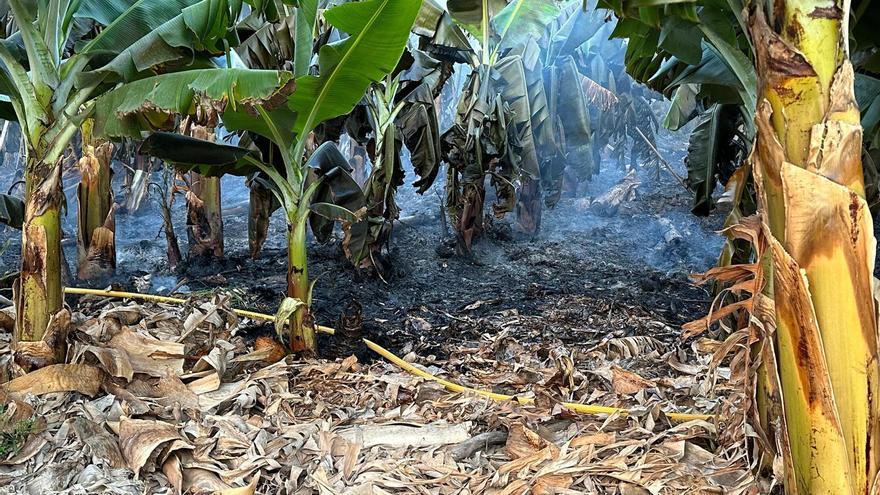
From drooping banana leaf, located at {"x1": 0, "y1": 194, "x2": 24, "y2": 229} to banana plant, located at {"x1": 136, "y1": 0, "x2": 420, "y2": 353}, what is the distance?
1.12 m

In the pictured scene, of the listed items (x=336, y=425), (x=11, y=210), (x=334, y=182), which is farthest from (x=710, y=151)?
(x=11, y=210)

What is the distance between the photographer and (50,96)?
2674 millimetres

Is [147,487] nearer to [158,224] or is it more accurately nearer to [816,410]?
[816,410]

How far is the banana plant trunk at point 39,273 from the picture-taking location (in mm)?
2629

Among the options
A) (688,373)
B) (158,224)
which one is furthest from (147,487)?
(158,224)

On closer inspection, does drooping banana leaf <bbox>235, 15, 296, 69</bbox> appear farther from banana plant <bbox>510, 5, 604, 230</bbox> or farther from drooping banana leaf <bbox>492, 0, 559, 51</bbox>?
banana plant <bbox>510, 5, 604, 230</bbox>

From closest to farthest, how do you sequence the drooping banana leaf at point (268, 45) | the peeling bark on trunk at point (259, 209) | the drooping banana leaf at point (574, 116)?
the drooping banana leaf at point (268, 45), the peeling bark on trunk at point (259, 209), the drooping banana leaf at point (574, 116)

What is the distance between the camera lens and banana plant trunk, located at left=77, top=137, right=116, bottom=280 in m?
4.79

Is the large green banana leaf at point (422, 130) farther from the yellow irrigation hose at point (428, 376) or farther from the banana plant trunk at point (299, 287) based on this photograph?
the banana plant trunk at point (299, 287)

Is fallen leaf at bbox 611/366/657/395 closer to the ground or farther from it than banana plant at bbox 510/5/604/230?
closer to the ground

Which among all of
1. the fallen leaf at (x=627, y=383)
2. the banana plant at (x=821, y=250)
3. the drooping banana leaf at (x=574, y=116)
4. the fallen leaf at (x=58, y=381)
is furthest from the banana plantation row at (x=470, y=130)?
the fallen leaf at (x=627, y=383)

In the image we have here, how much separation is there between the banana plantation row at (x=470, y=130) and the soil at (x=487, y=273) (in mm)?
431

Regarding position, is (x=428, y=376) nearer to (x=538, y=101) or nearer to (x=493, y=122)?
(x=493, y=122)

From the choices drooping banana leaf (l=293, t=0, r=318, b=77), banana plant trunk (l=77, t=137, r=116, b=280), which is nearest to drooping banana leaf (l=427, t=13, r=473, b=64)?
drooping banana leaf (l=293, t=0, r=318, b=77)
